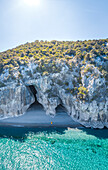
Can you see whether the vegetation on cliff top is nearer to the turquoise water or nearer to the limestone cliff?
the limestone cliff

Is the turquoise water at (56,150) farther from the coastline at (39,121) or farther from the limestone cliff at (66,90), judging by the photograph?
the limestone cliff at (66,90)

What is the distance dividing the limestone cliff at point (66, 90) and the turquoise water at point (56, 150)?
16.4 ft

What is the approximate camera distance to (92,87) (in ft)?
86.3

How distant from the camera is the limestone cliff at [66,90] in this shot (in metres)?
25.7

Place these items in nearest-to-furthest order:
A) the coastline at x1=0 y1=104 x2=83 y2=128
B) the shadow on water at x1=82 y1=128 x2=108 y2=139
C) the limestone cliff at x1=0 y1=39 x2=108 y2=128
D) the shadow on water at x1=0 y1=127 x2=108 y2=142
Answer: the shadow on water at x1=82 y1=128 x2=108 y2=139 < the shadow on water at x1=0 y1=127 x2=108 y2=142 < the limestone cliff at x1=0 y1=39 x2=108 y2=128 < the coastline at x1=0 y1=104 x2=83 y2=128

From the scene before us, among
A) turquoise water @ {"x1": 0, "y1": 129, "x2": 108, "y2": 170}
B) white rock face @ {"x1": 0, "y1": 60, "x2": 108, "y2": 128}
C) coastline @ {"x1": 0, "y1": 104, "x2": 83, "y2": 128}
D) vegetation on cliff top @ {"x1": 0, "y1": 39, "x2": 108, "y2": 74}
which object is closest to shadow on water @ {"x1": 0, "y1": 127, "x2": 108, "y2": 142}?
turquoise water @ {"x1": 0, "y1": 129, "x2": 108, "y2": 170}

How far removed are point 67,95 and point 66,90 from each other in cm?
156

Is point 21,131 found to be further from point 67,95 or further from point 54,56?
point 54,56

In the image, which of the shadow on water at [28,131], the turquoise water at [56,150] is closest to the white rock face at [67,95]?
the shadow on water at [28,131]

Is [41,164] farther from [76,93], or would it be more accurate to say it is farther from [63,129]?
[76,93]

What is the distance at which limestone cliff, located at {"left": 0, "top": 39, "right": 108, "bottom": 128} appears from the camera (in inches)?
1013

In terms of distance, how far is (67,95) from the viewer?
2814 cm

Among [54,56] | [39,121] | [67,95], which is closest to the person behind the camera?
[39,121]

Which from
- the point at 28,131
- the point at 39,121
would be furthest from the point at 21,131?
the point at 39,121
